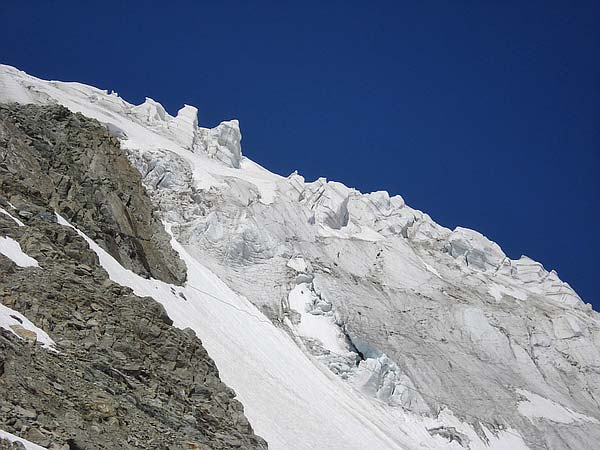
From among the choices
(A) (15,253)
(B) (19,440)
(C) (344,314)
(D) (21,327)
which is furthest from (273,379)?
(B) (19,440)

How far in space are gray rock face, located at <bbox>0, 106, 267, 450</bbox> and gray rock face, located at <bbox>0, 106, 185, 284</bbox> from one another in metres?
0.10

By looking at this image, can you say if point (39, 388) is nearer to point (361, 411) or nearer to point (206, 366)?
point (206, 366)

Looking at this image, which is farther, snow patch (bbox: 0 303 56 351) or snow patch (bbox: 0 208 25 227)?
snow patch (bbox: 0 208 25 227)

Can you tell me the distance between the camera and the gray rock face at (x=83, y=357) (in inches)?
680

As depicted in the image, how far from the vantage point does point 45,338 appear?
66.9 feet

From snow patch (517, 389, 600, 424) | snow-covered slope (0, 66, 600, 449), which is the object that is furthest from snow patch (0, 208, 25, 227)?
snow patch (517, 389, 600, 424)

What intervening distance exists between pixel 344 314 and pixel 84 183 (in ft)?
79.7

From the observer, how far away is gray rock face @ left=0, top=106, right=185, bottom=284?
106 feet

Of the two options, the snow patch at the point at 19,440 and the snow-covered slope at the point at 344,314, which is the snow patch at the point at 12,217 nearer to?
the snow-covered slope at the point at 344,314

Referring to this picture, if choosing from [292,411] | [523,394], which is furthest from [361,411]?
[523,394]

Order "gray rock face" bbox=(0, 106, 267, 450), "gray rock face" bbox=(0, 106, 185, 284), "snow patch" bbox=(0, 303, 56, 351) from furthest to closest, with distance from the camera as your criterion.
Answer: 1. "gray rock face" bbox=(0, 106, 185, 284)
2. "snow patch" bbox=(0, 303, 56, 351)
3. "gray rock face" bbox=(0, 106, 267, 450)

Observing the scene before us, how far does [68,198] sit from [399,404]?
25.6 meters

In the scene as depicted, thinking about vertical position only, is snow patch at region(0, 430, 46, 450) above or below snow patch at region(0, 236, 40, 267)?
below

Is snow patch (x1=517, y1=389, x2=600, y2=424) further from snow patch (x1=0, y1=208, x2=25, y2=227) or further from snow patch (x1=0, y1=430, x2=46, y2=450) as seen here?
snow patch (x1=0, y1=430, x2=46, y2=450)
